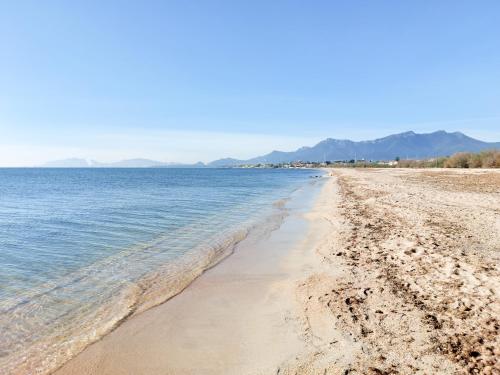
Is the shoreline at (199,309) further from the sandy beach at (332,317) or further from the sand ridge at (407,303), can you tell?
the sand ridge at (407,303)

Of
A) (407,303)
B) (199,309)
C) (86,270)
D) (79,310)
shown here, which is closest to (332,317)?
(407,303)

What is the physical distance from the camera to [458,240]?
38.7ft

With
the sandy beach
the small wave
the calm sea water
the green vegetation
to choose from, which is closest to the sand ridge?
the sandy beach

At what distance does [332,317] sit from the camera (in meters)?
6.72

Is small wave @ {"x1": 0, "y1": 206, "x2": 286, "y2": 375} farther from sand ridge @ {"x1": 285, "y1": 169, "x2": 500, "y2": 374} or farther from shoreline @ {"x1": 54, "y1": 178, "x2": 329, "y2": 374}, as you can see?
sand ridge @ {"x1": 285, "y1": 169, "x2": 500, "y2": 374}

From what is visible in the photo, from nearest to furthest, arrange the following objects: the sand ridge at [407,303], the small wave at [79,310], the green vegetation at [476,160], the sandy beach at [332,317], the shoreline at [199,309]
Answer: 1. the sand ridge at [407,303]
2. the sandy beach at [332,317]
3. the shoreline at [199,309]
4. the small wave at [79,310]
5. the green vegetation at [476,160]

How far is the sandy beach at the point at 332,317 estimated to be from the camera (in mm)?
5250

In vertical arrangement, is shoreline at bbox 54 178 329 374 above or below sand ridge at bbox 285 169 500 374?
below

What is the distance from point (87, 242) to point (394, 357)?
1413 centimetres

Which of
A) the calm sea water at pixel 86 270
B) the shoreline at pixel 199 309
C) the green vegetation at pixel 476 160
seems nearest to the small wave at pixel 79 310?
the calm sea water at pixel 86 270

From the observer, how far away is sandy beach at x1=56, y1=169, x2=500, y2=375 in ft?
17.2

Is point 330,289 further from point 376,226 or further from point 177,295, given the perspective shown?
point 376,226

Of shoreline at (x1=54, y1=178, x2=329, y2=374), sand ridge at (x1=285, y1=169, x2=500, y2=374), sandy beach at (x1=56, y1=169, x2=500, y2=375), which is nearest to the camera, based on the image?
sand ridge at (x1=285, y1=169, x2=500, y2=374)

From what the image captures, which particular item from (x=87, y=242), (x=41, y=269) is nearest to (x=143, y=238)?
(x=87, y=242)
